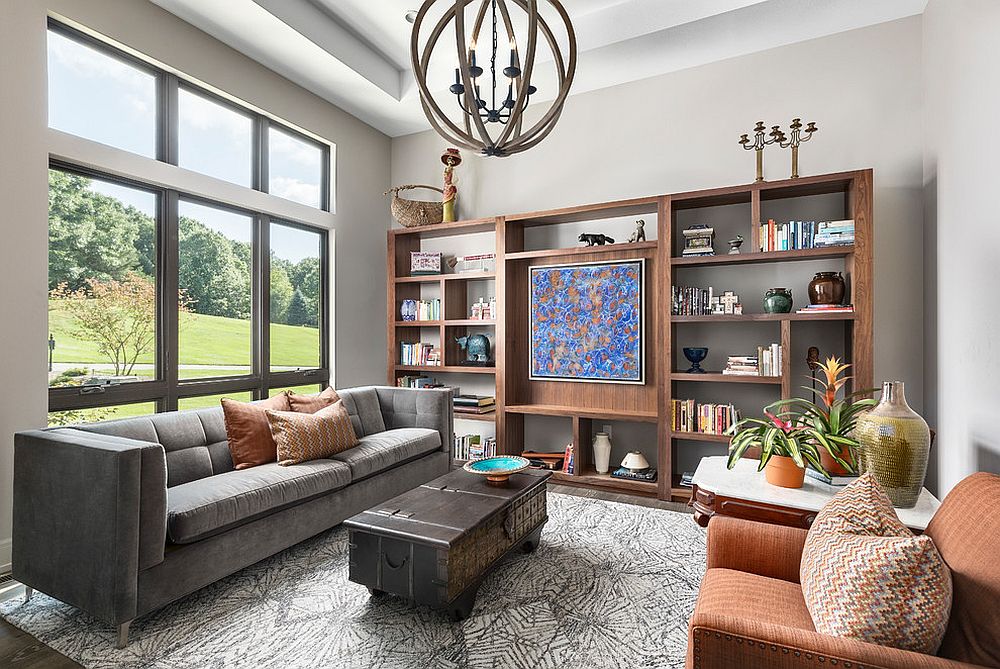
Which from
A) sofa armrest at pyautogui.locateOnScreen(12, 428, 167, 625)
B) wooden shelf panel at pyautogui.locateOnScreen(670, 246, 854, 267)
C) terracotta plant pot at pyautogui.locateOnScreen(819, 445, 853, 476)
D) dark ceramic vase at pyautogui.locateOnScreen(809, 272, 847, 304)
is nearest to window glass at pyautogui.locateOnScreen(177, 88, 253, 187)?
sofa armrest at pyautogui.locateOnScreen(12, 428, 167, 625)

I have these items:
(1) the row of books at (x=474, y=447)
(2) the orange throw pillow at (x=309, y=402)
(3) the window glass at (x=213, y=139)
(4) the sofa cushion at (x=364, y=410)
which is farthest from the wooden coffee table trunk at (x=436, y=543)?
(3) the window glass at (x=213, y=139)

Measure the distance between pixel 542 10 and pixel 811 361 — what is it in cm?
310

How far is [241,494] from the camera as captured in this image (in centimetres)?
251

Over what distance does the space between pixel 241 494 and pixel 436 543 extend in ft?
3.54

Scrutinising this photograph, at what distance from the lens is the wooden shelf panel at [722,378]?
359 cm

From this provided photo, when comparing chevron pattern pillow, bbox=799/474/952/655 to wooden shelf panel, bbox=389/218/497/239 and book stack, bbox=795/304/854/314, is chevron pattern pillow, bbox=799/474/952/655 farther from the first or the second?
wooden shelf panel, bbox=389/218/497/239

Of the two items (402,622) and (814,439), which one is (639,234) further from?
(402,622)

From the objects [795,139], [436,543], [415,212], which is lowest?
[436,543]

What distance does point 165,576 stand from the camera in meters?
2.18

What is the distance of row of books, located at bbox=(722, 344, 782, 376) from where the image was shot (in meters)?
3.60

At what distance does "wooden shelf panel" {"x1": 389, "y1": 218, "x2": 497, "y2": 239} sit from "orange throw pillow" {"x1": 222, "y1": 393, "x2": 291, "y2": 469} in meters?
2.46

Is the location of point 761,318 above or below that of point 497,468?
above

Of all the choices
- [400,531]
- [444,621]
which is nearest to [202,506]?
[400,531]

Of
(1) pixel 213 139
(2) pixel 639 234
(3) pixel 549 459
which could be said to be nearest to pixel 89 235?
(1) pixel 213 139
